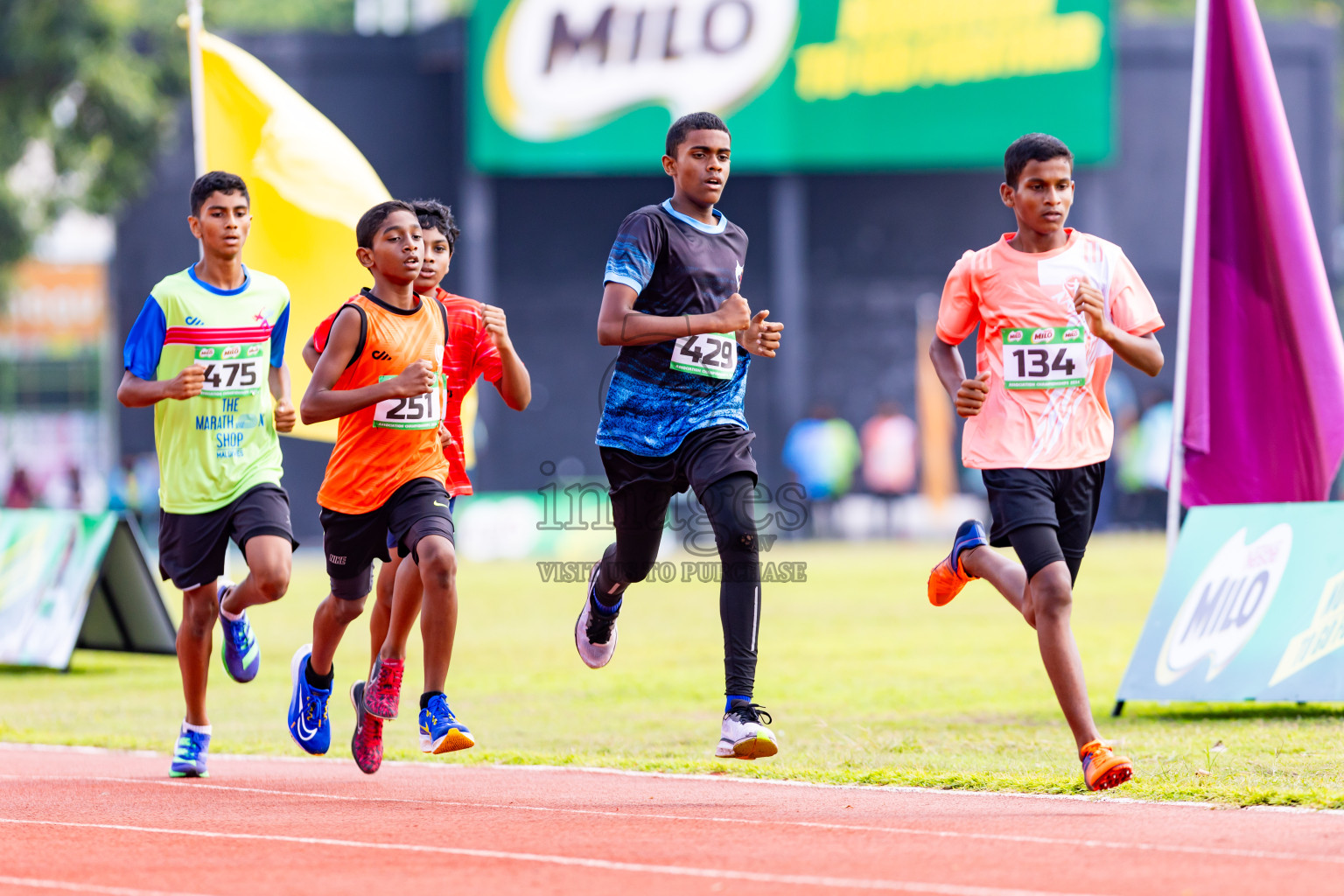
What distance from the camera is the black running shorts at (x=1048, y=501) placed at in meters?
6.93

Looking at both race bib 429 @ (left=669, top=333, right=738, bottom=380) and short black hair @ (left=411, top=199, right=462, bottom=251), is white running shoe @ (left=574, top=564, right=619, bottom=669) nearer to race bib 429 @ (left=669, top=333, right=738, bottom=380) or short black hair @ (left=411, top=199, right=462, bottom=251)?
race bib 429 @ (left=669, top=333, right=738, bottom=380)

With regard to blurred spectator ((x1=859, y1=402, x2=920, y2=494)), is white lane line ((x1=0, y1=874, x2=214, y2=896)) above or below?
below

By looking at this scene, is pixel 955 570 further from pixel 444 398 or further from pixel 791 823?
pixel 444 398

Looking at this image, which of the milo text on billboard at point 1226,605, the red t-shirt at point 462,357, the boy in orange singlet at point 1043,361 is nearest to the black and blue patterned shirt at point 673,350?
the red t-shirt at point 462,357

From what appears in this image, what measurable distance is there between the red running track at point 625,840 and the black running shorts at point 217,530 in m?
0.89

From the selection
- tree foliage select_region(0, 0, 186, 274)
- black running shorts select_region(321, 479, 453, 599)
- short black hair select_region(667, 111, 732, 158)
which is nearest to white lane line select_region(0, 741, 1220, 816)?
black running shorts select_region(321, 479, 453, 599)

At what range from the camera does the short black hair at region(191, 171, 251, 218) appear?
25.9 feet

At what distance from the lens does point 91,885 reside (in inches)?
211

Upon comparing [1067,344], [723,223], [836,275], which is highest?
[836,275]

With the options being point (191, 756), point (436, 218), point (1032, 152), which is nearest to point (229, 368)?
point (436, 218)

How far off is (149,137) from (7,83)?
235 centimetres

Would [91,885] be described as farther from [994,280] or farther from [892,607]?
[892,607]

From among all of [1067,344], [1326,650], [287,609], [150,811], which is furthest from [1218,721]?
[287,609]

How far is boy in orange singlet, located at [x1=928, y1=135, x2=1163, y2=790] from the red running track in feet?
3.31
